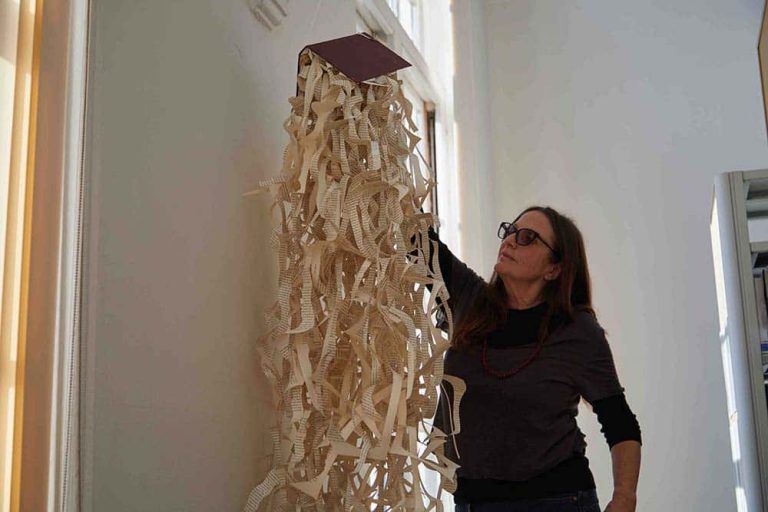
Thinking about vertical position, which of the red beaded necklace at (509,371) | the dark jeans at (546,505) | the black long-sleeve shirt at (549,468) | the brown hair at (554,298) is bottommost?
the dark jeans at (546,505)

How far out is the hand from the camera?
1.95 metres

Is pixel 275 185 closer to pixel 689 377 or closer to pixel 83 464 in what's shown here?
pixel 83 464

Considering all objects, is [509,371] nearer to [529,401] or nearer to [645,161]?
[529,401]

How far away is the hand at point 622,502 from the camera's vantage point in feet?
6.41

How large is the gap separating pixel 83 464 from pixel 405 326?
62 cm

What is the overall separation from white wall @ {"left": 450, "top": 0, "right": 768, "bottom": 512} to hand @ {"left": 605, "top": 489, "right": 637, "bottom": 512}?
2.00 metres

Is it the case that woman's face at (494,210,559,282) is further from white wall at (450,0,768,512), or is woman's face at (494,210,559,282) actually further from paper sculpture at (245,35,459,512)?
white wall at (450,0,768,512)

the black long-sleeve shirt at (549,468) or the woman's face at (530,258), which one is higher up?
the woman's face at (530,258)

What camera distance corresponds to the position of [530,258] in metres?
2.20

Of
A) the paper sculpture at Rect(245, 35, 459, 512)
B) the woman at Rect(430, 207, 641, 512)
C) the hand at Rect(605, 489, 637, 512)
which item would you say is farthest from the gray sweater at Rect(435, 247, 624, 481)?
the paper sculpture at Rect(245, 35, 459, 512)

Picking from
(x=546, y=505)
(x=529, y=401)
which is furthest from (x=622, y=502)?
(x=529, y=401)

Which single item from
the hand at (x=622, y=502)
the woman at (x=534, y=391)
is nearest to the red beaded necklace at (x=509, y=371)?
the woman at (x=534, y=391)

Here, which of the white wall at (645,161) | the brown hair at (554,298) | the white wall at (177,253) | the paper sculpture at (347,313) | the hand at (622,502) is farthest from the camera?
the white wall at (645,161)

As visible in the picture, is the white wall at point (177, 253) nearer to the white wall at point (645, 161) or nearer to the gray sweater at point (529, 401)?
the gray sweater at point (529, 401)
